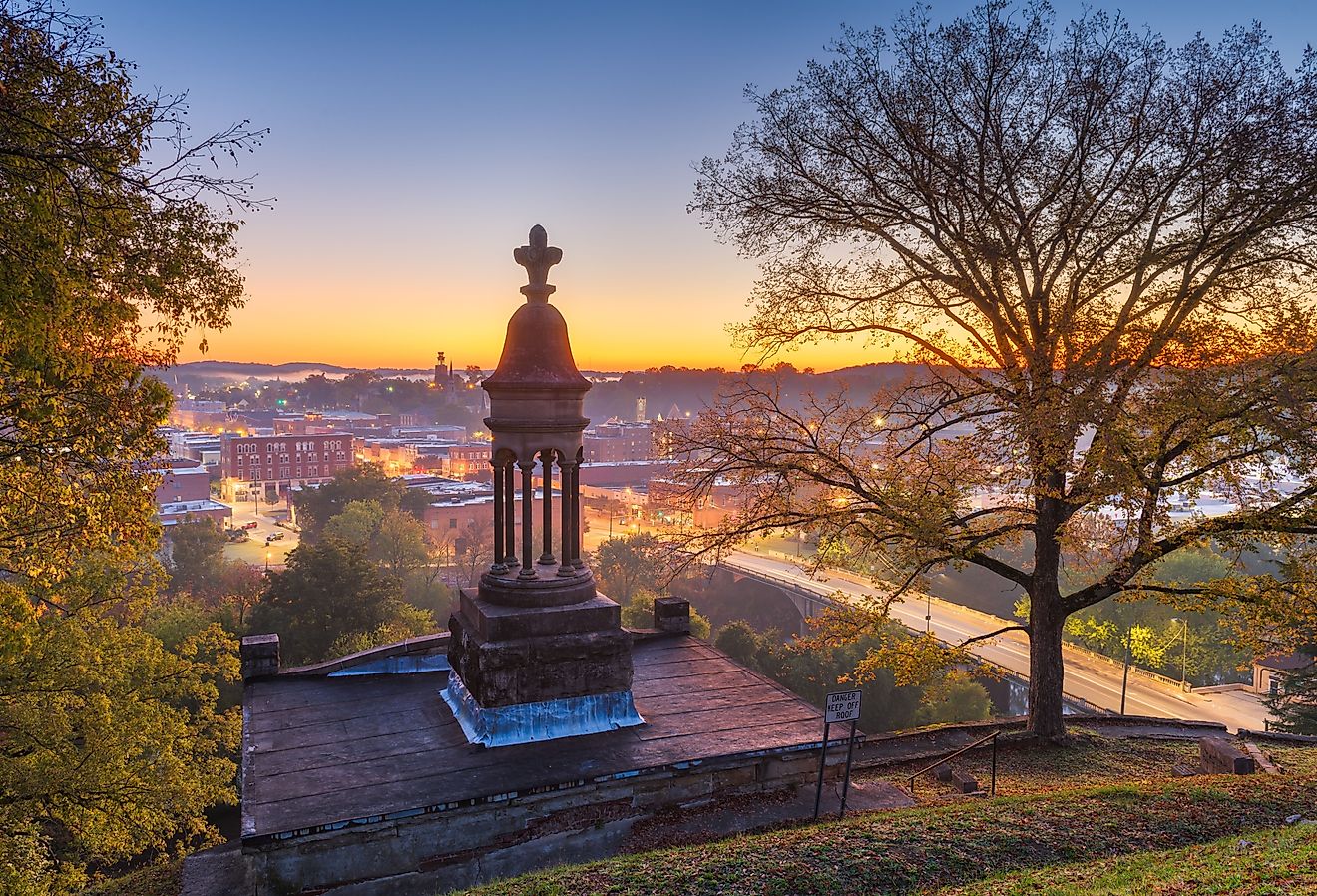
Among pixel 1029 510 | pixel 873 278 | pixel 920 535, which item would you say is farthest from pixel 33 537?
pixel 1029 510

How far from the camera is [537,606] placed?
33.7ft

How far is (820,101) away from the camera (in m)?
12.6

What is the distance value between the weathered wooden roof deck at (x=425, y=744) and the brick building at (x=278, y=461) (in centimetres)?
9765

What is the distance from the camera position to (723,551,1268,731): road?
1545 inches

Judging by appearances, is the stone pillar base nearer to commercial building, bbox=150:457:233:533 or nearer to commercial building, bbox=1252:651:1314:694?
commercial building, bbox=1252:651:1314:694

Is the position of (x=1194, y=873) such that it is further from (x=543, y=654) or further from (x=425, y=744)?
(x=425, y=744)

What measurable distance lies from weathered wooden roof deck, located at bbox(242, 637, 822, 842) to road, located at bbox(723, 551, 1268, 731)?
72.3ft

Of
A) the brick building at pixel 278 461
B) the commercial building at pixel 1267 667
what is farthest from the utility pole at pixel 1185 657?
the brick building at pixel 278 461

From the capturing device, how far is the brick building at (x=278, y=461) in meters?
101

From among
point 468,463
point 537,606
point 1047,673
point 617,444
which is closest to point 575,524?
point 537,606

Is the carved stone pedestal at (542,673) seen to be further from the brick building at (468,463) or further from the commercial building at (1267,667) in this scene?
the brick building at (468,463)

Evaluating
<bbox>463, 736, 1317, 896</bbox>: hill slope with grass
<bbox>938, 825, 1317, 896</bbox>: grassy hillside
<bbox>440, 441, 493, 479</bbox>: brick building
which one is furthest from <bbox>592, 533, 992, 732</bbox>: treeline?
<bbox>440, 441, 493, 479</bbox>: brick building

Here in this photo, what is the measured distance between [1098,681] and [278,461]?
96.7 metres

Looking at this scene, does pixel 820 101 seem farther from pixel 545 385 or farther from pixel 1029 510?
pixel 1029 510
